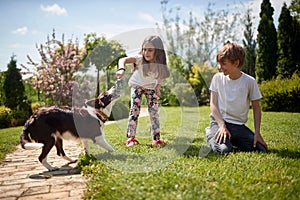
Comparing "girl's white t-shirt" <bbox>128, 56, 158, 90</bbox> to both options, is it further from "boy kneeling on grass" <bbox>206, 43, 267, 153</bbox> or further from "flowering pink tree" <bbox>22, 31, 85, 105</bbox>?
"flowering pink tree" <bbox>22, 31, 85, 105</bbox>

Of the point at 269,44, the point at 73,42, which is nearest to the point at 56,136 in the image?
the point at 73,42

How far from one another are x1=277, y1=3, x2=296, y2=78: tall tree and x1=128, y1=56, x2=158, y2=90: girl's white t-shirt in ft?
40.1

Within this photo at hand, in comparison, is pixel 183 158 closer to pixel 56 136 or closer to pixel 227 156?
pixel 227 156

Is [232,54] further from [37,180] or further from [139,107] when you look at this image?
[37,180]

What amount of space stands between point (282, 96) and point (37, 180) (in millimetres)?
10212

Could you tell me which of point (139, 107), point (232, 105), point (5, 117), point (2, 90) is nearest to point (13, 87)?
point (2, 90)

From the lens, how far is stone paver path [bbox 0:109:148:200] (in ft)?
7.69

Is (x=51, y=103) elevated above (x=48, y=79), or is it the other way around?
(x=48, y=79)

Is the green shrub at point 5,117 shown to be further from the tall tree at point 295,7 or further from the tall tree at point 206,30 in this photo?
the tall tree at point 295,7

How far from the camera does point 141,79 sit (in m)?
3.82

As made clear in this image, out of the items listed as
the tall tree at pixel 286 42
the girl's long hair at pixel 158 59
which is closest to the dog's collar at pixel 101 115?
the girl's long hair at pixel 158 59

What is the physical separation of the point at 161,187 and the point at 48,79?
31.6 ft

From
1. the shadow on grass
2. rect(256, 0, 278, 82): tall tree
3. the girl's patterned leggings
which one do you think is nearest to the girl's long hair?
the girl's patterned leggings

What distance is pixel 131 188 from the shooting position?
213 centimetres
